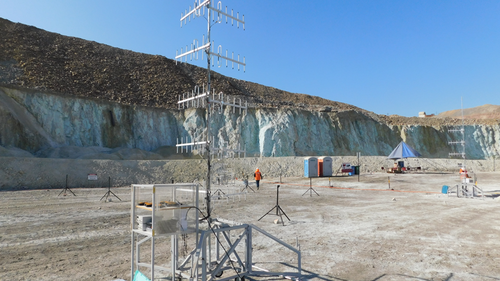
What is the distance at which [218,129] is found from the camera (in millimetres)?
55125

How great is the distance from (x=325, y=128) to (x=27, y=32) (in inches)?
2226

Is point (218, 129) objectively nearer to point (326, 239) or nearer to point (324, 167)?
point (324, 167)

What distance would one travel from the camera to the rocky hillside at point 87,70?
152 ft

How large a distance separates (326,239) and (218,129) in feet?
152

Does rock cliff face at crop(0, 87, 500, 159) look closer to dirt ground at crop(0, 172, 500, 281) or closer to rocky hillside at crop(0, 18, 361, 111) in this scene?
rocky hillside at crop(0, 18, 361, 111)

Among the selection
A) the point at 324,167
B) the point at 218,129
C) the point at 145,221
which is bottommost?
the point at 324,167

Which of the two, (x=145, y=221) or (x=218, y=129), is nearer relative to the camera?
(x=145, y=221)

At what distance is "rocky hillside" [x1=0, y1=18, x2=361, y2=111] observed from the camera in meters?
46.5

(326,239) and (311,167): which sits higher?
(311,167)

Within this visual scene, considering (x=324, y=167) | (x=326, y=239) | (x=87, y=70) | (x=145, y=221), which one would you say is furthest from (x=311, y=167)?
(x=87, y=70)

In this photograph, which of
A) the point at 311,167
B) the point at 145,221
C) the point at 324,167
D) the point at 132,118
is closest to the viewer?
the point at 145,221

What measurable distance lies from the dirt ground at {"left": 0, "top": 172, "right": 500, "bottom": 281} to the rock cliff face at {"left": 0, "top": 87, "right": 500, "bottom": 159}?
14.6m

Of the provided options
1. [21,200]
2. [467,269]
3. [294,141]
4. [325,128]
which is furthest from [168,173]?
[325,128]

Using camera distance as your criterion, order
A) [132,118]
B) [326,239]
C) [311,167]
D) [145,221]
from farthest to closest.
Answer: [132,118]
[311,167]
[326,239]
[145,221]
